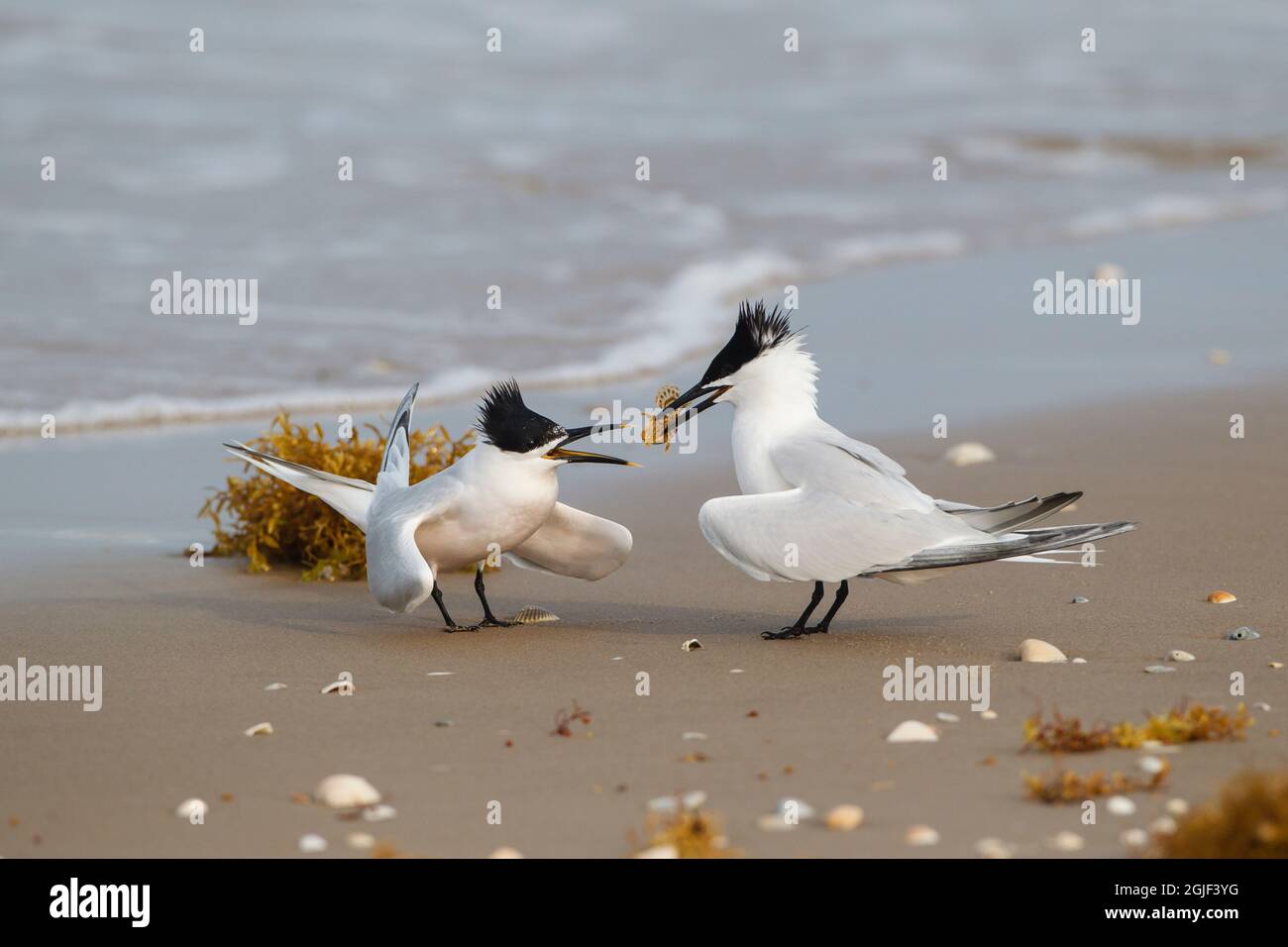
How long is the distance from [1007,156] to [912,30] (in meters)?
7.82

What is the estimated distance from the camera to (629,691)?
4.71m

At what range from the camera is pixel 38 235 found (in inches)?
512

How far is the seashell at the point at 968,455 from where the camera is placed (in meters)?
7.91

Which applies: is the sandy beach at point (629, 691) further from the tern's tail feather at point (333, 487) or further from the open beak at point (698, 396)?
the open beak at point (698, 396)

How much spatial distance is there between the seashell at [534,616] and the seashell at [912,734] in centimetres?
190

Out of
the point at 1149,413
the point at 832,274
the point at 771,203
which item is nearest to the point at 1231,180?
the point at 771,203

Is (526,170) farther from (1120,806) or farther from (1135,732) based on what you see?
(1120,806)

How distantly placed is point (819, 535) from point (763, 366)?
0.67 m

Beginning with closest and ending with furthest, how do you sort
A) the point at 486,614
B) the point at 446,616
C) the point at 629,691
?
the point at 629,691
the point at 446,616
the point at 486,614

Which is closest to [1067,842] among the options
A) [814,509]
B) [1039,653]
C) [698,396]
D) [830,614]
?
[1039,653]

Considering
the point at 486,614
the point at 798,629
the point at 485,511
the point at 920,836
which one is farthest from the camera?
the point at 486,614

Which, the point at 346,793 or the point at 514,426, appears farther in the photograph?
the point at 514,426

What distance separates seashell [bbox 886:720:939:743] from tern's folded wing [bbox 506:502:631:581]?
5.85 feet

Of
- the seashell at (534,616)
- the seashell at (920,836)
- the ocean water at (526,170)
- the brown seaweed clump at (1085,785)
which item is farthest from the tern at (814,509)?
the ocean water at (526,170)
